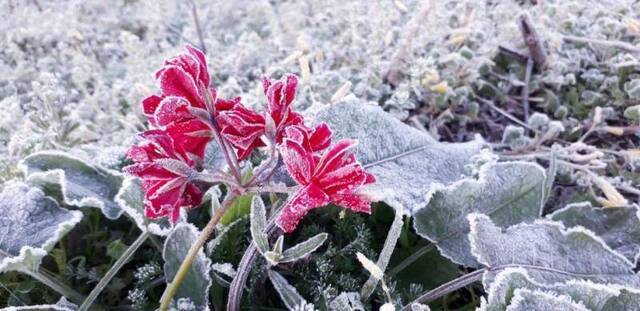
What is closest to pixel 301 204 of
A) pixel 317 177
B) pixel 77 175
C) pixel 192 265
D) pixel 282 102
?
pixel 317 177

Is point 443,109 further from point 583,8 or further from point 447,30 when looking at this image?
point 583,8

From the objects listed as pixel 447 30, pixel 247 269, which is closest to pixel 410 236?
pixel 247 269

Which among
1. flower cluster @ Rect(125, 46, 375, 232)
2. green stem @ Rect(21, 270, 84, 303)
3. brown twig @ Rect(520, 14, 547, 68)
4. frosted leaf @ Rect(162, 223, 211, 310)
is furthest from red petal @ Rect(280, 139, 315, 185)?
brown twig @ Rect(520, 14, 547, 68)

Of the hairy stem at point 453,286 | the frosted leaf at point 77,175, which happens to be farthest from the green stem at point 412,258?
the frosted leaf at point 77,175

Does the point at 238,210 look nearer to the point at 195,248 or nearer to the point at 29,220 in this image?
the point at 195,248

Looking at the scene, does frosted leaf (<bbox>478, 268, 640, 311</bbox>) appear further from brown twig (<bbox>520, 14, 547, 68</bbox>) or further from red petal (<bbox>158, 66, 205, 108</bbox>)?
brown twig (<bbox>520, 14, 547, 68</bbox>)

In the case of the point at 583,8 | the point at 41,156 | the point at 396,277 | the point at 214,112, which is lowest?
the point at 396,277
